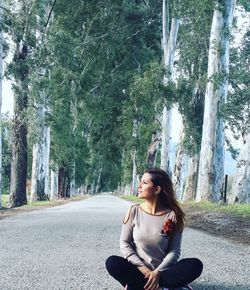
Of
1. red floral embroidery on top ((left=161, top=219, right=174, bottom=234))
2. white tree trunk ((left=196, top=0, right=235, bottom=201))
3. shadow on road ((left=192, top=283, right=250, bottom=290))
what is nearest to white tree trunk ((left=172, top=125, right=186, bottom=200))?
white tree trunk ((left=196, top=0, right=235, bottom=201))

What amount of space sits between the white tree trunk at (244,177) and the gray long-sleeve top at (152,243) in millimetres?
15293

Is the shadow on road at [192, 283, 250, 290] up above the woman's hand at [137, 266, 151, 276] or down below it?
below

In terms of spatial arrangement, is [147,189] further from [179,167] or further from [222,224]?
[179,167]

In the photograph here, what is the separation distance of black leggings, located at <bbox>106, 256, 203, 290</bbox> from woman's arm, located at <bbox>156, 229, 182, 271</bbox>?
5 cm

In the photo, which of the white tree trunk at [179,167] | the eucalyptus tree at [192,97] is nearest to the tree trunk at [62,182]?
the white tree trunk at [179,167]

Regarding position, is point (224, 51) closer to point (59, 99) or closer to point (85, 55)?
point (59, 99)

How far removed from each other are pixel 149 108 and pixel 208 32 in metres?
6.33

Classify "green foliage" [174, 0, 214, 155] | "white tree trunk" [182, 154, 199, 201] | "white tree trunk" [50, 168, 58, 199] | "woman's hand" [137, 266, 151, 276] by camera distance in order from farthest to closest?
1. "white tree trunk" [50, 168, 58, 199]
2. "green foliage" [174, 0, 214, 155]
3. "white tree trunk" [182, 154, 199, 201]
4. "woman's hand" [137, 266, 151, 276]

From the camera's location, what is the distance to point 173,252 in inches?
175

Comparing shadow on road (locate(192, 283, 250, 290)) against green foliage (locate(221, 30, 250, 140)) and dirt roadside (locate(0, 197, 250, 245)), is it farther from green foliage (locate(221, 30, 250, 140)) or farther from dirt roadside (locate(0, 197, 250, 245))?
green foliage (locate(221, 30, 250, 140))

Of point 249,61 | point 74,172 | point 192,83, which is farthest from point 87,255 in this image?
point 74,172

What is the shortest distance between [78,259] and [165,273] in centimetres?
274

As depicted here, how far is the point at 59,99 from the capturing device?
2856 cm

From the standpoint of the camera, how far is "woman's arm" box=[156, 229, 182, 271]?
14.3ft
